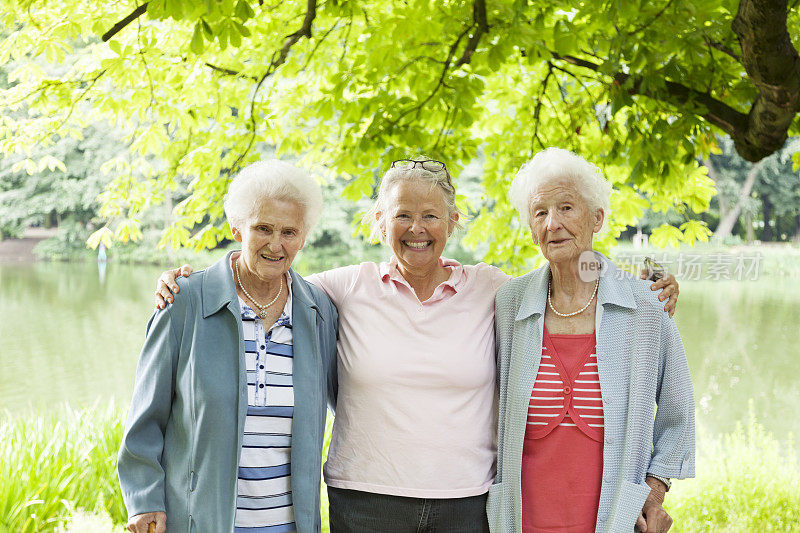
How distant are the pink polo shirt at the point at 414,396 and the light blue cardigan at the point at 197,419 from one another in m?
0.17

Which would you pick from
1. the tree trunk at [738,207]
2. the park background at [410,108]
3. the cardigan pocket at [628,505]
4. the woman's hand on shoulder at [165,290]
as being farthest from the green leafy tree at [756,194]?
the woman's hand on shoulder at [165,290]

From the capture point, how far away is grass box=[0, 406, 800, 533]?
348 cm

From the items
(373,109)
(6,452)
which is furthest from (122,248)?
(373,109)

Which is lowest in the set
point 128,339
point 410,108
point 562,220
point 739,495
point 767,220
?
point 739,495

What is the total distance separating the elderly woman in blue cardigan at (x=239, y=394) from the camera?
1.52 m

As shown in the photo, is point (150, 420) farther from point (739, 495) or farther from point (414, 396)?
point (739, 495)

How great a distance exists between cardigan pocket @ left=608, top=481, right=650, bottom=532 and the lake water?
29.0 ft

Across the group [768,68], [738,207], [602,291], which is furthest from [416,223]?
[738,207]

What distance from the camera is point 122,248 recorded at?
14.3 metres

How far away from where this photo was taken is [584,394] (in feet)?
5.29

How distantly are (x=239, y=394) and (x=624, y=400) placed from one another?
86 cm

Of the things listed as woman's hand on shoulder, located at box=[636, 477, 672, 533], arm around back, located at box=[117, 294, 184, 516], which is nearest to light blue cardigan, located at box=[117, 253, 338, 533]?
arm around back, located at box=[117, 294, 184, 516]

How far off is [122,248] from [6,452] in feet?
36.5

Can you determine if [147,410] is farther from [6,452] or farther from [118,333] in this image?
[118,333]
